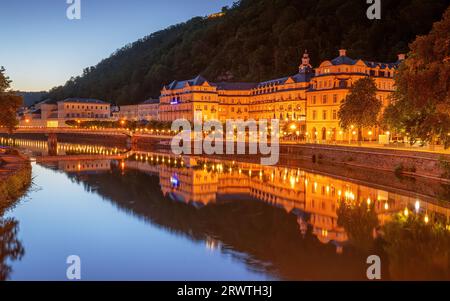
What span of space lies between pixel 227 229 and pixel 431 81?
18.3 m

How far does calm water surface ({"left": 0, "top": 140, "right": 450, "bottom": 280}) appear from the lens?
19.3 metres

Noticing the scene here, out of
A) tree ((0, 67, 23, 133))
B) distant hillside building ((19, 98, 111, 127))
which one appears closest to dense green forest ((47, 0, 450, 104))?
distant hillside building ((19, 98, 111, 127))

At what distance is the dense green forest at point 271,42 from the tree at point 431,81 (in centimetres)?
5884

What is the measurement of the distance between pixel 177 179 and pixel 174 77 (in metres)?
116

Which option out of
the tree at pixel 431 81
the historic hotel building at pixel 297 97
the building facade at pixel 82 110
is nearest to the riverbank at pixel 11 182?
the tree at pixel 431 81

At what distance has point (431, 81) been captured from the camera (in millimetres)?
33562

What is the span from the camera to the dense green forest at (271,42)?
102175 millimetres

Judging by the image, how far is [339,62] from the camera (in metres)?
71.5

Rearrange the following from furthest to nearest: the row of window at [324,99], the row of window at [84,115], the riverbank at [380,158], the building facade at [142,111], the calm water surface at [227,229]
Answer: the row of window at [84,115] < the building facade at [142,111] < the row of window at [324,99] < the riverbank at [380,158] < the calm water surface at [227,229]

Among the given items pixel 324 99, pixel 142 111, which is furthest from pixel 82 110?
pixel 324 99

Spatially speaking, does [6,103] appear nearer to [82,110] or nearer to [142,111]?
[142,111]

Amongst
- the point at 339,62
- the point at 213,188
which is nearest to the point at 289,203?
the point at 213,188

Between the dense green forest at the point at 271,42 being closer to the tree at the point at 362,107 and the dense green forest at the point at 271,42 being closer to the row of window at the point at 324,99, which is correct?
the row of window at the point at 324,99

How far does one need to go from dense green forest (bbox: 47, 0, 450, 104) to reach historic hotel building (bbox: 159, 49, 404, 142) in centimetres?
1633
